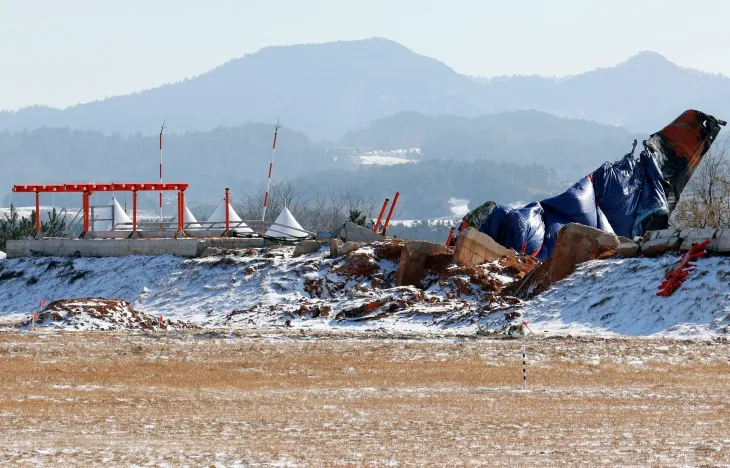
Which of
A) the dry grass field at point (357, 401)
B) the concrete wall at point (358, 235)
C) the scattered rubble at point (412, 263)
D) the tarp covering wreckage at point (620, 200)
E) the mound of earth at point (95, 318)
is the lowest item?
the mound of earth at point (95, 318)

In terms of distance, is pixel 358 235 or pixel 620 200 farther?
pixel 620 200

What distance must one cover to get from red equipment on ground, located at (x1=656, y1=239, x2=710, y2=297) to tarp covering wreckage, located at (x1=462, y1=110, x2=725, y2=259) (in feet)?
32.9

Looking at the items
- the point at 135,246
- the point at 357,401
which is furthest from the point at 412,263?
the point at 357,401

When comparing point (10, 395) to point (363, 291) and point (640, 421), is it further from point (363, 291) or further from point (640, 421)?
point (363, 291)

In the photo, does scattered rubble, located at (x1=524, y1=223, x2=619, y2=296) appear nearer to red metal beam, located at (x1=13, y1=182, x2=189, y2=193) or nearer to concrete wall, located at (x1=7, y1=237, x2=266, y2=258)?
concrete wall, located at (x1=7, y1=237, x2=266, y2=258)

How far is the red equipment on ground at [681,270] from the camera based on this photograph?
30.2 m

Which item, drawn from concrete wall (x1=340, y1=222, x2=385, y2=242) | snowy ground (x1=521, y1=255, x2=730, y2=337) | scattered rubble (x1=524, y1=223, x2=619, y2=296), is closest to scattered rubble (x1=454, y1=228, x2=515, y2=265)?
scattered rubble (x1=524, y1=223, x2=619, y2=296)

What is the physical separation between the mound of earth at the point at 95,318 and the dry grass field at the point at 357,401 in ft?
7.87

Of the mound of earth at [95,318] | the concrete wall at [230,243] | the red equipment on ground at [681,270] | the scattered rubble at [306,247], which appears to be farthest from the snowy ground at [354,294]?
the mound of earth at [95,318]

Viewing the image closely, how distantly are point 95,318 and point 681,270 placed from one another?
1420 cm

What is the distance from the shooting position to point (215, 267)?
3922 centimetres

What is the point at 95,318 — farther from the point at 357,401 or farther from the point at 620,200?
the point at 620,200

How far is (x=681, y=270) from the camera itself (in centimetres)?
3077

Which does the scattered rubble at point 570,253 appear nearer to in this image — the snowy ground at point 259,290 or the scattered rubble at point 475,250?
the snowy ground at point 259,290
